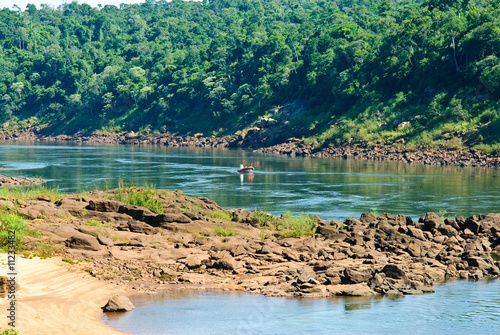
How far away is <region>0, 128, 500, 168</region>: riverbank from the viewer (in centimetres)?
7531

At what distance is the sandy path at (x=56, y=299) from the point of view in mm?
14969

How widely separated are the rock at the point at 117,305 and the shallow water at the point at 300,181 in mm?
17846

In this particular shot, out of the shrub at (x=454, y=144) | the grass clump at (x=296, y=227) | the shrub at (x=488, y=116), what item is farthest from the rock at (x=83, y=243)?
the shrub at (x=488, y=116)

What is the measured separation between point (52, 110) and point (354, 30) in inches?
3387

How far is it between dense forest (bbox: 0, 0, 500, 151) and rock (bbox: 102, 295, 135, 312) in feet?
215

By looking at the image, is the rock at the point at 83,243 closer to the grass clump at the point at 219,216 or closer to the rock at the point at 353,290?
the grass clump at the point at 219,216

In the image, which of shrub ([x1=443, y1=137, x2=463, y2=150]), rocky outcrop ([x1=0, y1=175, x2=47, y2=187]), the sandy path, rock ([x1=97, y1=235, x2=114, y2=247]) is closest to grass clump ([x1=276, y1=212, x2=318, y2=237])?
rock ([x1=97, y1=235, x2=114, y2=247])

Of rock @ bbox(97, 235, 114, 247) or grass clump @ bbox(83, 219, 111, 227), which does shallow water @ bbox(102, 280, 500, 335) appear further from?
grass clump @ bbox(83, 219, 111, 227)

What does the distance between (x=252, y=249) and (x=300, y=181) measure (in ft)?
114

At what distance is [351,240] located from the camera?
→ 84.5ft

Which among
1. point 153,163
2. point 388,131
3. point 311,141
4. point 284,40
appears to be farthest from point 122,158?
point 284,40

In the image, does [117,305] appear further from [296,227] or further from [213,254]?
[296,227]

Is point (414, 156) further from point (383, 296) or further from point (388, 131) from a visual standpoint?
point (383, 296)

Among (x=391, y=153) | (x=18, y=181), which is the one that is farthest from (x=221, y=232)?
(x=391, y=153)
